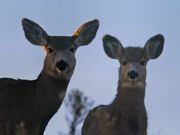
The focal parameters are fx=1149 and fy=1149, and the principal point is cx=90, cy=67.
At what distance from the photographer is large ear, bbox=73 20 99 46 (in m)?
24.9

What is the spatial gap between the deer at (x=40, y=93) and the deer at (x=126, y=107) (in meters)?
1.04

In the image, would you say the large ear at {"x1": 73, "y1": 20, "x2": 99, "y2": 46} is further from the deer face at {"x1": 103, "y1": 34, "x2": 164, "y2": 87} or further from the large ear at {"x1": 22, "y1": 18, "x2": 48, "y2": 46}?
the large ear at {"x1": 22, "y1": 18, "x2": 48, "y2": 46}

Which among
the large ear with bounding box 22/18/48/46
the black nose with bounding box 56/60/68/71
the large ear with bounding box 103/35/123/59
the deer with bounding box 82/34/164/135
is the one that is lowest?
the deer with bounding box 82/34/164/135

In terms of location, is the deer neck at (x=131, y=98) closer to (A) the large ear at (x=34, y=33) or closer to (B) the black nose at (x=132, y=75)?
(B) the black nose at (x=132, y=75)

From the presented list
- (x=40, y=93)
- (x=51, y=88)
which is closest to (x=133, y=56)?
(x=51, y=88)

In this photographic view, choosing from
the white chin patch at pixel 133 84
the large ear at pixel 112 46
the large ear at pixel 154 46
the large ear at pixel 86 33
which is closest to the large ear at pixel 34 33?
the large ear at pixel 86 33

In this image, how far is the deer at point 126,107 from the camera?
23.5m

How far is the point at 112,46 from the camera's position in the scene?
25.0 m

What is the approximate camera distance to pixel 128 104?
23812 mm

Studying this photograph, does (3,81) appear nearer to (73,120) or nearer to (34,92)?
(34,92)

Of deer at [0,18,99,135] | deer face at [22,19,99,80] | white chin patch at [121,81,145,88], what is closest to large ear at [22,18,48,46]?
deer face at [22,19,99,80]

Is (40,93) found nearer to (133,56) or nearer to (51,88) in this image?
(51,88)

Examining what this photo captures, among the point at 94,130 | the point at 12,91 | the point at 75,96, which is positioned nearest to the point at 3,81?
the point at 12,91

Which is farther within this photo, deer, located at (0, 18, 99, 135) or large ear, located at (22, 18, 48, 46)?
large ear, located at (22, 18, 48, 46)
